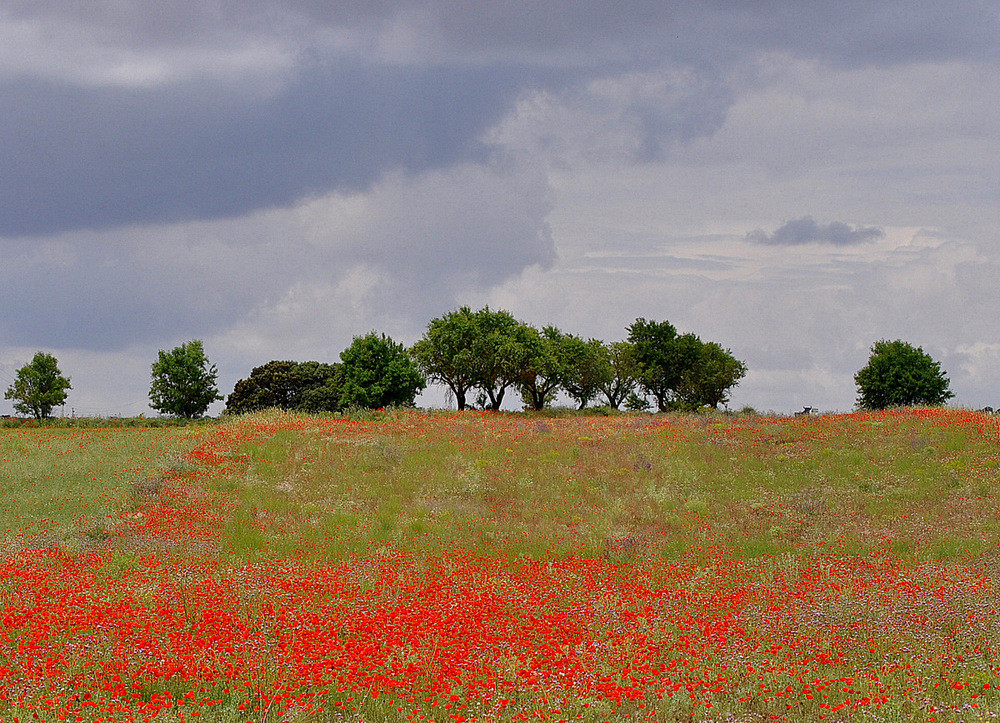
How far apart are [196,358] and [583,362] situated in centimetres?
3724

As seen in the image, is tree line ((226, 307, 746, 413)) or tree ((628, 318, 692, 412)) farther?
tree ((628, 318, 692, 412))

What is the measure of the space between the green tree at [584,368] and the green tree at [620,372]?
65 centimetres

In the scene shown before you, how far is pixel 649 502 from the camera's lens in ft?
99.9

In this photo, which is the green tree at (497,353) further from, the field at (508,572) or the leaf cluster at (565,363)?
the field at (508,572)

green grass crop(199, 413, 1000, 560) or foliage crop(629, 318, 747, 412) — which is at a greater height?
foliage crop(629, 318, 747, 412)

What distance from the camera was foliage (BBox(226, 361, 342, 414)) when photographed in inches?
3519

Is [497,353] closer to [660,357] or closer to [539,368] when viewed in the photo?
[539,368]

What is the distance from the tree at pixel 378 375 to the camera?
233 feet

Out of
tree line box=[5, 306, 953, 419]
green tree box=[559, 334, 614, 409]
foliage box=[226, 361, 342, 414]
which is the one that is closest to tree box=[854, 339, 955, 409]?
tree line box=[5, 306, 953, 419]

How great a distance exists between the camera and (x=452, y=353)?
73.2 metres

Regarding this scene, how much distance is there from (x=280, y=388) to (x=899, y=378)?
65.2 meters

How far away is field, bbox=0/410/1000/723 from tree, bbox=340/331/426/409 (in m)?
25.5

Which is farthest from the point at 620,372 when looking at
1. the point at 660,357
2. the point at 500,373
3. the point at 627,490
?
the point at 627,490

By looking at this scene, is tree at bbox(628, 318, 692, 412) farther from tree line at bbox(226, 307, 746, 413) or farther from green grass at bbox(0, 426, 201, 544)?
green grass at bbox(0, 426, 201, 544)
